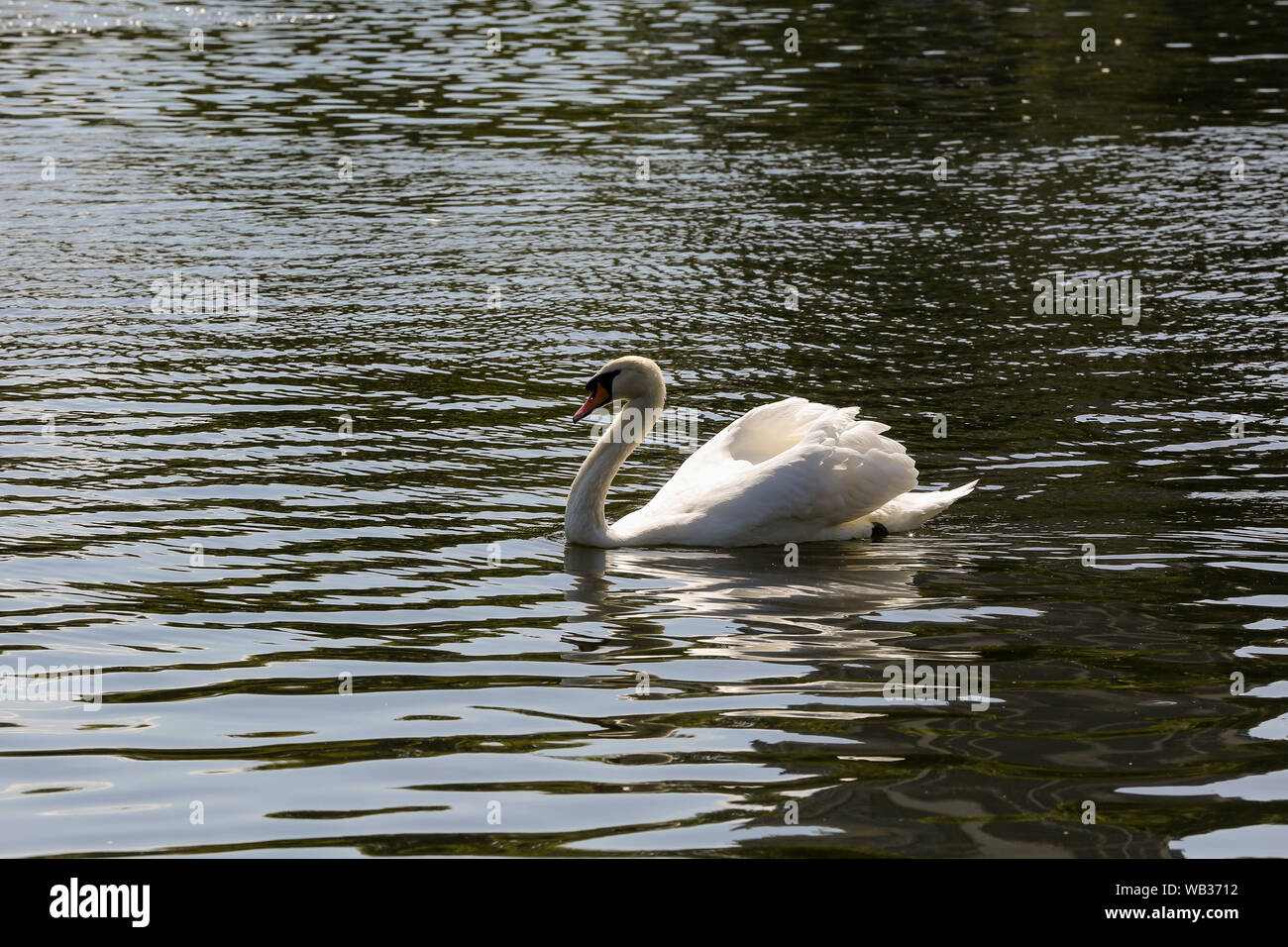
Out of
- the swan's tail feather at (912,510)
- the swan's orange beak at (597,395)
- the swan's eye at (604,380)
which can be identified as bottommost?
the swan's tail feather at (912,510)

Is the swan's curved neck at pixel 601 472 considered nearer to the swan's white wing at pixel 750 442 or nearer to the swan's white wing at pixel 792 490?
the swan's white wing at pixel 792 490

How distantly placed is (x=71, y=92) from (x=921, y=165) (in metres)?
14.9

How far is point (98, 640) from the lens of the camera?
31.7 feet

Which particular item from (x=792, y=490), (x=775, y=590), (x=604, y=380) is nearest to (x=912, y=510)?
(x=792, y=490)

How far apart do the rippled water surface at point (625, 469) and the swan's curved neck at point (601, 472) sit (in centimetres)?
30

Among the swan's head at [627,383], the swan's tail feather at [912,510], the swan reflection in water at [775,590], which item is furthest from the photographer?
the swan's head at [627,383]

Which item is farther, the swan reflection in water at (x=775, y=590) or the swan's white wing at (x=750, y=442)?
the swan's white wing at (x=750, y=442)

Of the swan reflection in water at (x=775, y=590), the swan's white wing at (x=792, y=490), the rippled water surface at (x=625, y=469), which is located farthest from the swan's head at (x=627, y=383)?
the swan reflection in water at (x=775, y=590)

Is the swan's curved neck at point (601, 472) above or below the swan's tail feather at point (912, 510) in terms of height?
above

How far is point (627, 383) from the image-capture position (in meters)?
12.4

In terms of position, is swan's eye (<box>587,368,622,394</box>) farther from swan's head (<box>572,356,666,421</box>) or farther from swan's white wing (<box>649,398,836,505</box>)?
swan's white wing (<box>649,398,836,505</box>)

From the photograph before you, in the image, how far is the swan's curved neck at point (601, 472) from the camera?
38.7 feet

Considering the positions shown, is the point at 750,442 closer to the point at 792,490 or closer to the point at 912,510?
the point at 792,490
